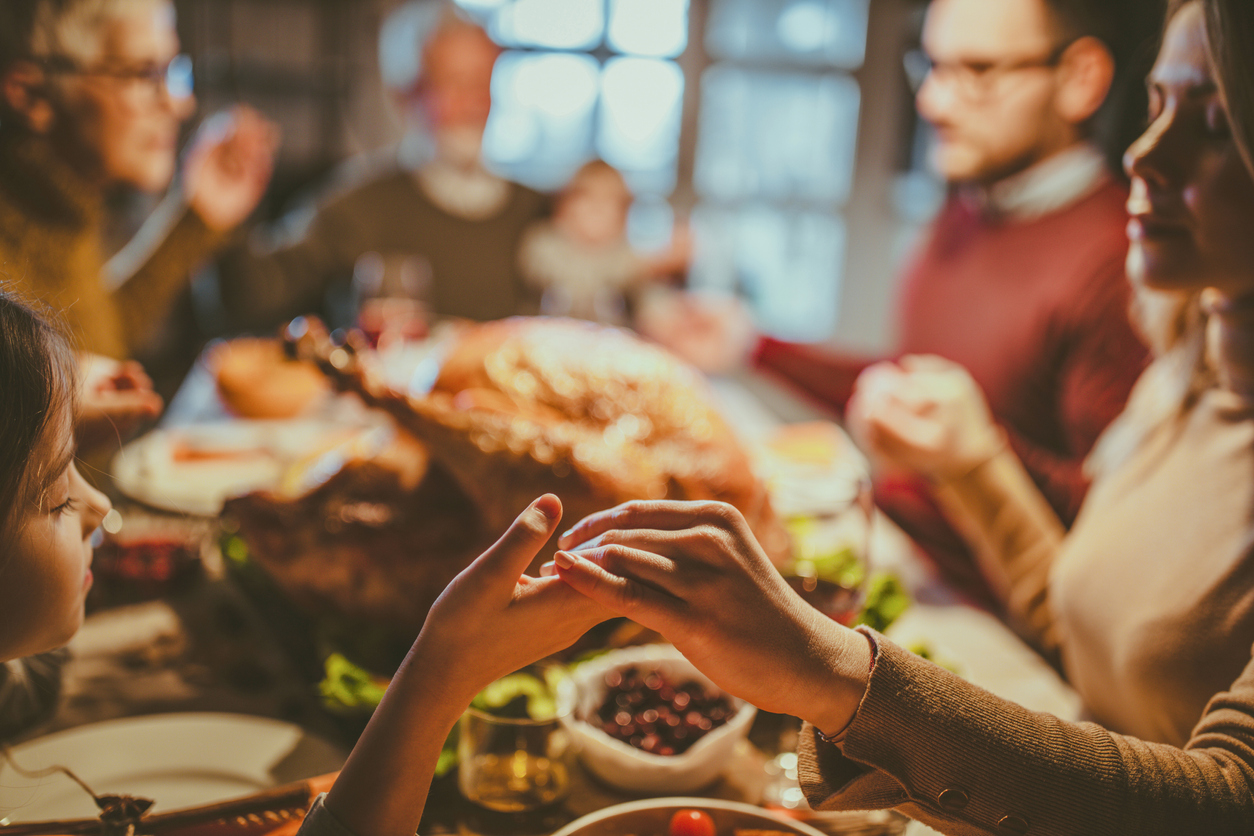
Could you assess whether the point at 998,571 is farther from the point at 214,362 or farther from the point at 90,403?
the point at 214,362

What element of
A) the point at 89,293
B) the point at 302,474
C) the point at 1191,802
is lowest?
the point at 302,474

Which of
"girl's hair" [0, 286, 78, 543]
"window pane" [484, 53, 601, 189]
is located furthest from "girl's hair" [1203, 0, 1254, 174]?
"window pane" [484, 53, 601, 189]

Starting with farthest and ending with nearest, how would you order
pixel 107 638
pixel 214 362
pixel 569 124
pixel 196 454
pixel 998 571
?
pixel 569 124, pixel 214 362, pixel 196 454, pixel 998 571, pixel 107 638

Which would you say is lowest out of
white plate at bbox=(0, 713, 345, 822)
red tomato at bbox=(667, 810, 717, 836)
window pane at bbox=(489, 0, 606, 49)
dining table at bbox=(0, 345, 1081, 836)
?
dining table at bbox=(0, 345, 1081, 836)

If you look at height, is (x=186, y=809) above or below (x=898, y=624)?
above

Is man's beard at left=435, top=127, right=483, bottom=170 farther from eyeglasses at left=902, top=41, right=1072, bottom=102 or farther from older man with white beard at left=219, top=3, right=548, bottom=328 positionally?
eyeglasses at left=902, top=41, right=1072, bottom=102

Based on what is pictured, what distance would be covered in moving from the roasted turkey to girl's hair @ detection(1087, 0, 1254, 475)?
47 centimetres

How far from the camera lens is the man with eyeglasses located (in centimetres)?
127

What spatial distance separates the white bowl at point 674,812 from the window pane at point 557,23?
506cm

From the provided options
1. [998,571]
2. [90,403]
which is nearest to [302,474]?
[90,403]

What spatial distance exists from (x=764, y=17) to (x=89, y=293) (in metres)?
4.84

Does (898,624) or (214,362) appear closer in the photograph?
(898,624)

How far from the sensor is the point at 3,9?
1.00 meters

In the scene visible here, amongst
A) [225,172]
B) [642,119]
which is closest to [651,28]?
[642,119]
